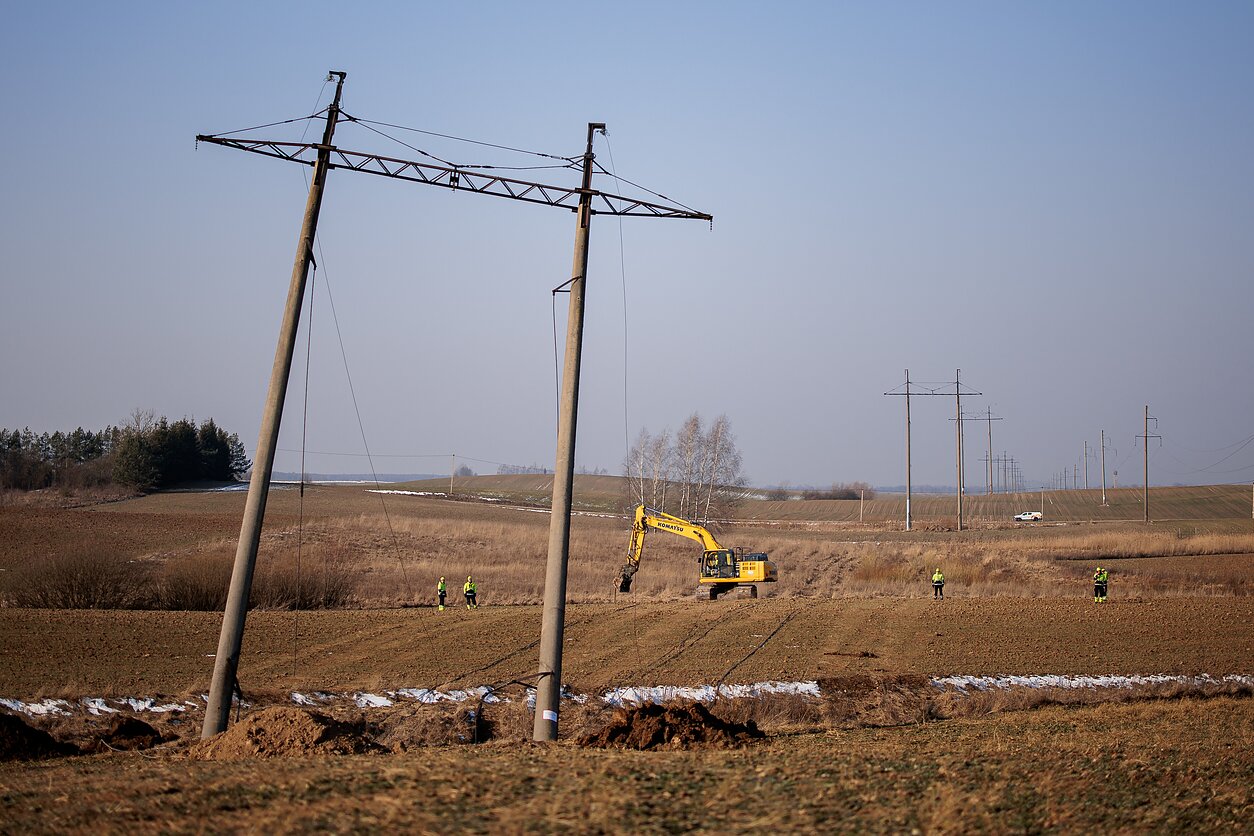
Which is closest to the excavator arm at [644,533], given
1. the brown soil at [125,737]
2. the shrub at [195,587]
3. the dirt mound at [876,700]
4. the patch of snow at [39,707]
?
the shrub at [195,587]

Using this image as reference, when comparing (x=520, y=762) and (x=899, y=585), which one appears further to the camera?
(x=899, y=585)

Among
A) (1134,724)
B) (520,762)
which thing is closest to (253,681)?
(520,762)

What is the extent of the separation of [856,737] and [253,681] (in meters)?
11.3

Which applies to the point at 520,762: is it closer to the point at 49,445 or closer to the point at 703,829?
the point at 703,829

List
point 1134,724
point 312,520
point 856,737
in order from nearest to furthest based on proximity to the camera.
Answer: point 856,737, point 1134,724, point 312,520

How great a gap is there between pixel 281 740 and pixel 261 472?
3.74m

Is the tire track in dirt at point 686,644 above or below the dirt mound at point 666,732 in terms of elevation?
below

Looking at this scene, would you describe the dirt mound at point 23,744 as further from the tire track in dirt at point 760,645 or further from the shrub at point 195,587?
the shrub at point 195,587

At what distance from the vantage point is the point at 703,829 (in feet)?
23.4

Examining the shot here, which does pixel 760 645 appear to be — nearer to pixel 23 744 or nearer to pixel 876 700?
pixel 876 700

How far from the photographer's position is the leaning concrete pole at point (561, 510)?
43.6ft

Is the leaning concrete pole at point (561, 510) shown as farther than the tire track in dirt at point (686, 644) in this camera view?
No

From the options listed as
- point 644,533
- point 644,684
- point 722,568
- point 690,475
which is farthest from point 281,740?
point 690,475

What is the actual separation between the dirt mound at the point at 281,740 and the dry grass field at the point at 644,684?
114 millimetres
